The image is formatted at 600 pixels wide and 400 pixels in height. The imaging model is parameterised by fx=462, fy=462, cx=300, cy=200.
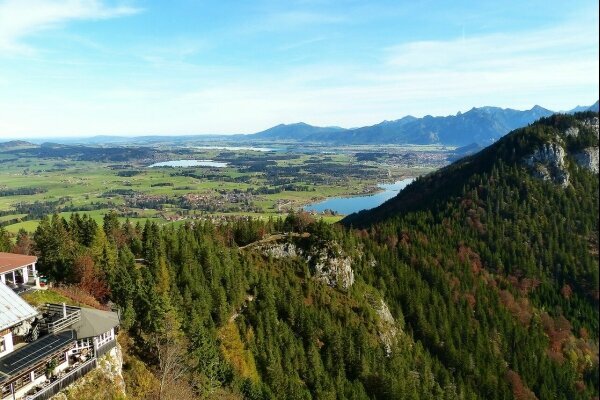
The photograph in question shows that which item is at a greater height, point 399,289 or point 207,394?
point 207,394

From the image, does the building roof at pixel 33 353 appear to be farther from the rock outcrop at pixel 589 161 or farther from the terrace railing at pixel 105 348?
the rock outcrop at pixel 589 161

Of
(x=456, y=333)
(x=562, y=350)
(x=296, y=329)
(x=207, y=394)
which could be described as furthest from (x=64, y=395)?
(x=562, y=350)

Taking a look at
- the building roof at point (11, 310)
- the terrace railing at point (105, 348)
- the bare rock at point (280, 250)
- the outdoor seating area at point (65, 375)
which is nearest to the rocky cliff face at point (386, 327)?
the bare rock at point (280, 250)

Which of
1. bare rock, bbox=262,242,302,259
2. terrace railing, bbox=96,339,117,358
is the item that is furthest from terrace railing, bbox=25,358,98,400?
bare rock, bbox=262,242,302,259

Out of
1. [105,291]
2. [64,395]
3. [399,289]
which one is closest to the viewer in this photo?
[64,395]

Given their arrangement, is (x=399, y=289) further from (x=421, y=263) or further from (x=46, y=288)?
(x=46, y=288)

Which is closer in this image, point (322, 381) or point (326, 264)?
point (322, 381)

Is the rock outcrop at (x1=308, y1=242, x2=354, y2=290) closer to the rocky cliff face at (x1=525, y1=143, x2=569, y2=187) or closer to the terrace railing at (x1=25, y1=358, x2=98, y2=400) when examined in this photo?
the terrace railing at (x1=25, y1=358, x2=98, y2=400)

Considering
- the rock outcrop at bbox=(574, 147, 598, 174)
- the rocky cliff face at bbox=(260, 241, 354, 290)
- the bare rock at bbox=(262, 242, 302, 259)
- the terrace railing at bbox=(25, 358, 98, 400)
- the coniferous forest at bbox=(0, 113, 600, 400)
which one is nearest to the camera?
the terrace railing at bbox=(25, 358, 98, 400)
